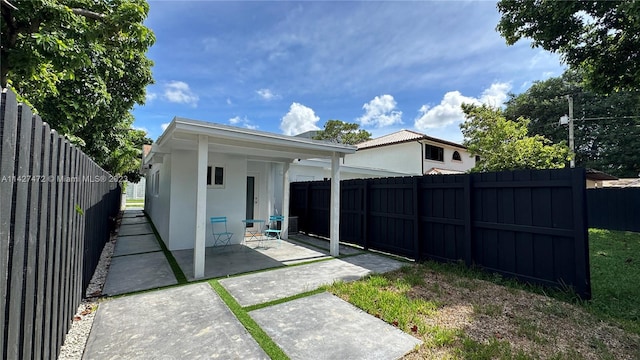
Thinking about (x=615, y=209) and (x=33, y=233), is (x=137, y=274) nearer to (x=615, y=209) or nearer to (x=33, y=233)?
(x=33, y=233)

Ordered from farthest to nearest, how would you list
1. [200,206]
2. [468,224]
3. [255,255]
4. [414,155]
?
[414,155], [255,255], [468,224], [200,206]

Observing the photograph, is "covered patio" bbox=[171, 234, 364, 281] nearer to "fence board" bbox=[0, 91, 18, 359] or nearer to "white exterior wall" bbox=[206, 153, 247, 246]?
"white exterior wall" bbox=[206, 153, 247, 246]

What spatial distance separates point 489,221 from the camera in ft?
17.0

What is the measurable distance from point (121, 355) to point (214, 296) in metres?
1.55

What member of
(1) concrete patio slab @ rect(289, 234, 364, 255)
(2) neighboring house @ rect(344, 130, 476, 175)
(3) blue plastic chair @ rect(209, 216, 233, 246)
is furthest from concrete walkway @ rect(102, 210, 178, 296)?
(2) neighboring house @ rect(344, 130, 476, 175)

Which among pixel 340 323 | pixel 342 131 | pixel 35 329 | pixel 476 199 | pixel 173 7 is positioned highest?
pixel 342 131

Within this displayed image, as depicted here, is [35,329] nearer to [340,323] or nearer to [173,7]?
[340,323]

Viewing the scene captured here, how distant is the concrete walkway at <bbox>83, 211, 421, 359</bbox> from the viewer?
2787 millimetres

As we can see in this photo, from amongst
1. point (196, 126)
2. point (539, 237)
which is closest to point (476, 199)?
point (539, 237)

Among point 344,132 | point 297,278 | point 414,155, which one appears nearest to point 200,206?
point 297,278

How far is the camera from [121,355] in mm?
2680

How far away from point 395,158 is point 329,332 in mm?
17041

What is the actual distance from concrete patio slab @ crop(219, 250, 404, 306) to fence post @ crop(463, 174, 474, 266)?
4.55ft

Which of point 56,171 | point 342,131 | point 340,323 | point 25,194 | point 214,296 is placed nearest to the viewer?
point 25,194
